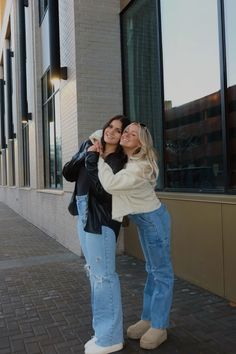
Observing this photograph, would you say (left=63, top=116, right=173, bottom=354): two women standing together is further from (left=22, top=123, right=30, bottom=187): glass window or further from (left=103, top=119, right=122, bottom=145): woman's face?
(left=22, top=123, right=30, bottom=187): glass window

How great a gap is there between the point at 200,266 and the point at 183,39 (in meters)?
3.13

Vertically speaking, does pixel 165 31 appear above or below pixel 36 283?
above

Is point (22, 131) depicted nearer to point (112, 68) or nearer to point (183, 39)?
point (112, 68)

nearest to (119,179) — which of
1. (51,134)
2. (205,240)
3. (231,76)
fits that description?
(205,240)

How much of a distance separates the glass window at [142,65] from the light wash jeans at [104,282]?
11.4 ft

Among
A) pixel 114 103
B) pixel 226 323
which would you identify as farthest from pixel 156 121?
pixel 226 323

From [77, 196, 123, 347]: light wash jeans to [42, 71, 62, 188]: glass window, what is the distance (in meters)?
6.28

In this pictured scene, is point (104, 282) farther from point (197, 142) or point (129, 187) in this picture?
point (197, 142)

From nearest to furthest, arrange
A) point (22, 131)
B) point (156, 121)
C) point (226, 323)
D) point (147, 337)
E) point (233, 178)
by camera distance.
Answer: point (147, 337) < point (226, 323) < point (233, 178) < point (156, 121) < point (22, 131)

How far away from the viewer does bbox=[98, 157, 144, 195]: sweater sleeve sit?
324cm

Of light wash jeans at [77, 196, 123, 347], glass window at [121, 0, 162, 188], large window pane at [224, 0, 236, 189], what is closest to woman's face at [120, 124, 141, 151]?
light wash jeans at [77, 196, 123, 347]

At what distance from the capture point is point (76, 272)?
20.8ft

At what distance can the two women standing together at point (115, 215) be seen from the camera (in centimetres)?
332

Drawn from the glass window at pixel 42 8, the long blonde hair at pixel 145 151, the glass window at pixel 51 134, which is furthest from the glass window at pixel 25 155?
the long blonde hair at pixel 145 151
